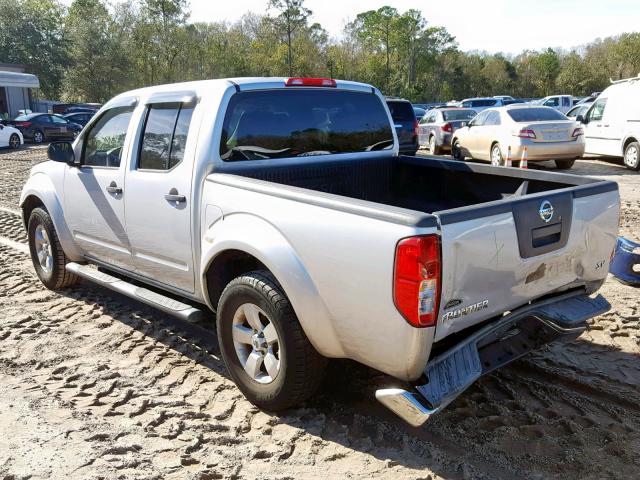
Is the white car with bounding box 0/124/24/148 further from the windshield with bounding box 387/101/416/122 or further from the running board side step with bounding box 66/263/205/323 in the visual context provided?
the running board side step with bounding box 66/263/205/323

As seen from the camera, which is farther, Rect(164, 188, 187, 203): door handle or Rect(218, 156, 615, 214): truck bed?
Rect(218, 156, 615, 214): truck bed

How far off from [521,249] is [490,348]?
0.61m

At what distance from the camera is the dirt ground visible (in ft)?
10.1

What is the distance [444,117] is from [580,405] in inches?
634

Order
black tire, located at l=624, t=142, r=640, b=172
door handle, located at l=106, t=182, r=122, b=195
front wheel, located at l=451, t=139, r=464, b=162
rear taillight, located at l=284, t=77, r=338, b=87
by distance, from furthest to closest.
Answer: front wheel, located at l=451, t=139, r=464, b=162 → black tire, located at l=624, t=142, r=640, b=172 → door handle, located at l=106, t=182, r=122, b=195 → rear taillight, located at l=284, t=77, r=338, b=87

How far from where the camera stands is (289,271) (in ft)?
10.5

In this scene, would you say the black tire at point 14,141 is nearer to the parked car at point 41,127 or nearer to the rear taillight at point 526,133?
the parked car at point 41,127

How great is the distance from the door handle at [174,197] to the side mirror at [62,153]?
58.9 inches

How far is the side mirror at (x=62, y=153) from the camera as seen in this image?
508cm

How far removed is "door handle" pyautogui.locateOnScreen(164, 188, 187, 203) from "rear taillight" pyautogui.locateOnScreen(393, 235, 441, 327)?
182 centimetres

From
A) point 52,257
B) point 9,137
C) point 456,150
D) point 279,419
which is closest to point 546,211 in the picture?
point 279,419

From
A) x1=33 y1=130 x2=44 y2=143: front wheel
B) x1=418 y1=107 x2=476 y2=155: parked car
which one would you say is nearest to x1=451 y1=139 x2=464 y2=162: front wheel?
x1=418 y1=107 x2=476 y2=155: parked car

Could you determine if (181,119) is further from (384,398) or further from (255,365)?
(384,398)

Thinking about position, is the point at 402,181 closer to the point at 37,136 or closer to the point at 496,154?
the point at 496,154
